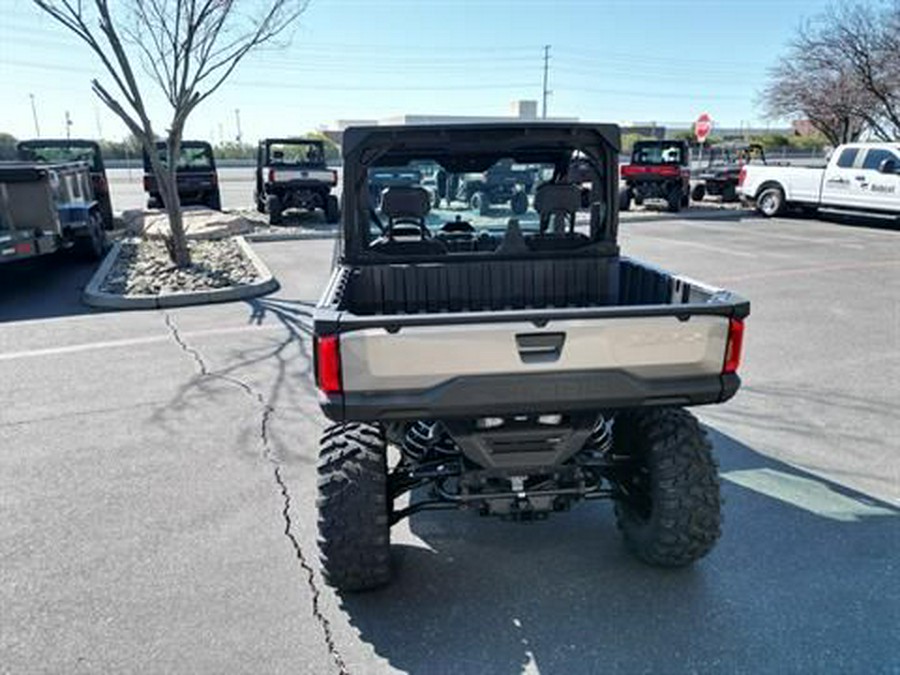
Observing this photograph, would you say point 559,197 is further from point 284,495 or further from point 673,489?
point 284,495

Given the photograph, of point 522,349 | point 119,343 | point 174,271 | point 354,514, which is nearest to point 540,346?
point 522,349

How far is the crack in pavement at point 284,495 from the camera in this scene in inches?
101

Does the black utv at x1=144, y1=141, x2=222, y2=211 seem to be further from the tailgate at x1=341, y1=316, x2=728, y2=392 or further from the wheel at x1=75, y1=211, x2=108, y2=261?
the tailgate at x1=341, y1=316, x2=728, y2=392

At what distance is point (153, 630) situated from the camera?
103 inches

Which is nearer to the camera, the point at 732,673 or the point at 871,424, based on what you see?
the point at 732,673

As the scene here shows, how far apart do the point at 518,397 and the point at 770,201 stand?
18.1 meters

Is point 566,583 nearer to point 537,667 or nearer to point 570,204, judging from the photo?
point 537,667

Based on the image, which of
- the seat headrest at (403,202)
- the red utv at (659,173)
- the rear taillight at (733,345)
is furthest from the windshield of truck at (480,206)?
the red utv at (659,173)

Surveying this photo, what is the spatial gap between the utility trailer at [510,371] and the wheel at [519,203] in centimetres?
35

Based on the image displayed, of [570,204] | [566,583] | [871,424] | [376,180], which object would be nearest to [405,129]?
[376,180]

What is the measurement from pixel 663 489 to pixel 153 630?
2.24m

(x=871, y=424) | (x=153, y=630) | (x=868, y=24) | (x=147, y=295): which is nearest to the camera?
(x=153, y=630)

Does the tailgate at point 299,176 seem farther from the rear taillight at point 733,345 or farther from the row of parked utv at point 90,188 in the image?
the rear taillight at point 733,345

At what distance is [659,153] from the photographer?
18.8 metres
